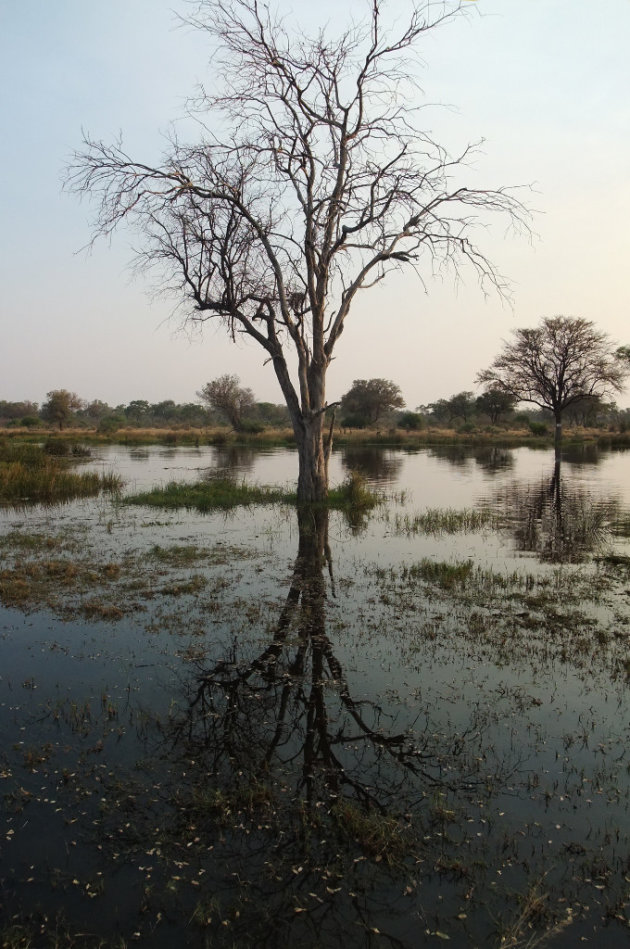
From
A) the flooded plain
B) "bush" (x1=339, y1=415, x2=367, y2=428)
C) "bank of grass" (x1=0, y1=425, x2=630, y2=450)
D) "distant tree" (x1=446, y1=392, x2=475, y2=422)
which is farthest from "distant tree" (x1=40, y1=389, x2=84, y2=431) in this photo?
the flooded plain

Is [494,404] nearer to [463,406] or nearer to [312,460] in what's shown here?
[463,406]

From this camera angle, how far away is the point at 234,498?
19.2 metres

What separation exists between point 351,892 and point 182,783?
140cm

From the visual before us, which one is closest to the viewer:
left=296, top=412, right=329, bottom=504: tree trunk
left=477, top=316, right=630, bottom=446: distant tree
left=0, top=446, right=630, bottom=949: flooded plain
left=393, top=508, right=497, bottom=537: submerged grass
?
left=0, top=446, right=630, bottom=949: flooded plain

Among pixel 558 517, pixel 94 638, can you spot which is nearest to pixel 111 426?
pixel 558 517

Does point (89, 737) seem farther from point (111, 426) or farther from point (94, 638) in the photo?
point (111, 426)

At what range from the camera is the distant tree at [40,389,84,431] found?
76.9m

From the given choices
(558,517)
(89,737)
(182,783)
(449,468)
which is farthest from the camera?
(449,468)

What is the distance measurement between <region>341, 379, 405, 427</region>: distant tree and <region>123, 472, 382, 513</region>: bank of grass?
216 ft

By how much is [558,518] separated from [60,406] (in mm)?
70971

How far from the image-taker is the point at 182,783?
4281mm

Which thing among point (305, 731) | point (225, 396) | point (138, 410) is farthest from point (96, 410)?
point (305, 731)

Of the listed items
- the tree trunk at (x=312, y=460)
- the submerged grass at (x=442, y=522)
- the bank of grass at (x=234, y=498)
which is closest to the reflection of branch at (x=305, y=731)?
the submerged grass at (x=442, y=522)

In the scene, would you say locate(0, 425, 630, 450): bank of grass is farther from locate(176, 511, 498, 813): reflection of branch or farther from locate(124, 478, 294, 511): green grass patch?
locate(176, 511, 498, 813): reflection of branch
